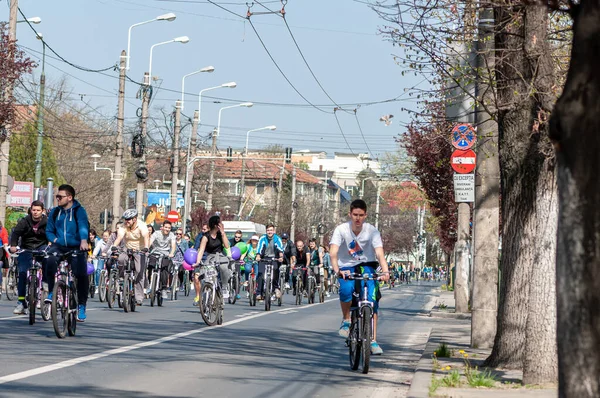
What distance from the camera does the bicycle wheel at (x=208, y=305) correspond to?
691 inches

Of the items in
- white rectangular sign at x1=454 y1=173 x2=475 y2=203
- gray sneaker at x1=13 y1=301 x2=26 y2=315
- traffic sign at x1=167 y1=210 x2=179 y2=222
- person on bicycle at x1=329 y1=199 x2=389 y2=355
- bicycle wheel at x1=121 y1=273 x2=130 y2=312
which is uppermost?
traffic sign at x1=167 y1=210 x2=179 y2=222

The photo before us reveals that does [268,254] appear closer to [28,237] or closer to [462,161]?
[462,161]

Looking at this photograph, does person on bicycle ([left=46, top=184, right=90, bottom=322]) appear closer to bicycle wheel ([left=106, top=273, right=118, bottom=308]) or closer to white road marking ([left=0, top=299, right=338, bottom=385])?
white road marking ([left=0, top=299, right=338, bottom=385])

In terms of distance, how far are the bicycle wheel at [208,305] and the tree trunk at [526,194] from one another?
6.33 metres

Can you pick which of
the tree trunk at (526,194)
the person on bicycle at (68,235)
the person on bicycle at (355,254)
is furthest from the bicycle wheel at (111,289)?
the tree trunk at (526,194)

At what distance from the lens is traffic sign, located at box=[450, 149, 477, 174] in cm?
1962

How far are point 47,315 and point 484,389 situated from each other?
346 inches

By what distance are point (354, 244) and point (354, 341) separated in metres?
0.97

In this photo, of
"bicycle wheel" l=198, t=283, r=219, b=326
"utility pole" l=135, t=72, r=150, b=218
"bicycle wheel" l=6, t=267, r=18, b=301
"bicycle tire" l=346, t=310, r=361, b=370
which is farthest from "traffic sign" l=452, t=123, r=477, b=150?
A: "utility pole" l=135, t=72, r=150, b=218

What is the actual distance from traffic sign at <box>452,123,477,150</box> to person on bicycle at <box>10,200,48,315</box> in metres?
6.15

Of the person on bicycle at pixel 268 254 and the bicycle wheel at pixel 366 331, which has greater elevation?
the person on bicycle at pixel 268 254

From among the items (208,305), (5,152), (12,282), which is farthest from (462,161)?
(5,152)

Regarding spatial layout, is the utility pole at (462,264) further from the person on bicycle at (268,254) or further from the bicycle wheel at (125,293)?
the bicycle wheel at (125,293)

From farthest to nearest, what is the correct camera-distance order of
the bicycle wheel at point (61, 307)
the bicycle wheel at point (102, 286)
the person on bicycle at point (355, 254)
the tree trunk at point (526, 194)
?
1. the bicycle wheel at point (102, 286)
2. the bicycle wheel at point (61, 307)
3. the person on bicycle at point (355, 254)
4. the tree trunk at point (526, 194)
